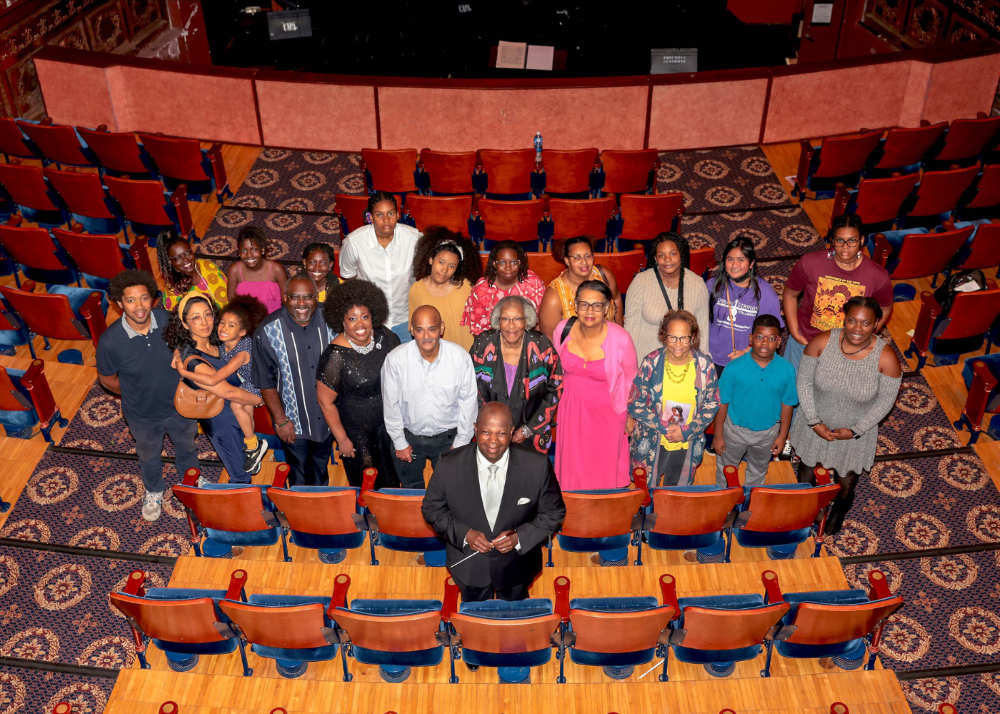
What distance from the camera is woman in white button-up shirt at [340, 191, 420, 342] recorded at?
4703 mm

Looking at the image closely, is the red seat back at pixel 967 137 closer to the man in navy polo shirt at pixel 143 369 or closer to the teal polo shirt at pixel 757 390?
the teal polo shirt at pixel 757 390

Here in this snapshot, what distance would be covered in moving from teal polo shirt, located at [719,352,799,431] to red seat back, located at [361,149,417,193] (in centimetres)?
341

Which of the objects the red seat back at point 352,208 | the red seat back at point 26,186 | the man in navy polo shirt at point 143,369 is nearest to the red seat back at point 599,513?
the man in navy polo shirt at point 143,369

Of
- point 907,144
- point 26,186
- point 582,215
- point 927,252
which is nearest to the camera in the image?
point 927,252

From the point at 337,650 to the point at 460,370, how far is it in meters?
1.34

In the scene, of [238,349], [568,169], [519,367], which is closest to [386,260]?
[238,349]

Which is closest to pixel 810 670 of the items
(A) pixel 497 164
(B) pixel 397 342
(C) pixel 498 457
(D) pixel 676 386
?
(D) pixel 676 386

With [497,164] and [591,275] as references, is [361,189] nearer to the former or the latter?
[497,164]

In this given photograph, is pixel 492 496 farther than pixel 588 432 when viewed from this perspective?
No

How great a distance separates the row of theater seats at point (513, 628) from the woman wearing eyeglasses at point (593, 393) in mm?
764

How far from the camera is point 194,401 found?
13.7 ft

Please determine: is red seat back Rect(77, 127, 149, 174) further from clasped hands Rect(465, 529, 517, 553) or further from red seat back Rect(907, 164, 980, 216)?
red seat back Rect(907, 164, 980, 216)

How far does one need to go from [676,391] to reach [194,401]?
228 cm

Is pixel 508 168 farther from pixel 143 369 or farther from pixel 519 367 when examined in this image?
pixel 143 369
